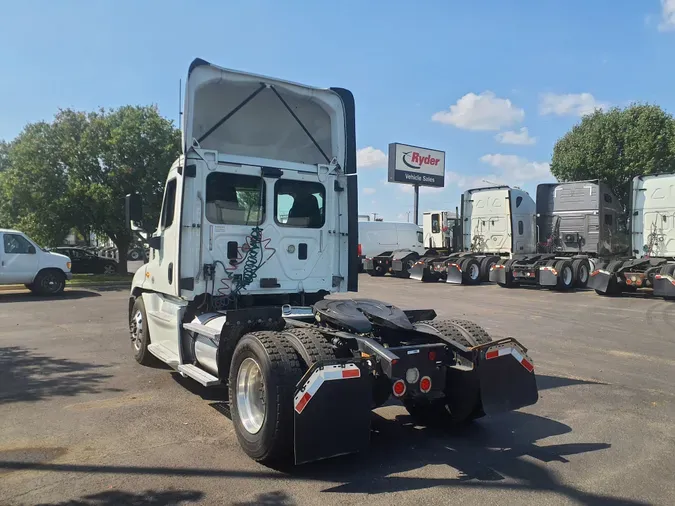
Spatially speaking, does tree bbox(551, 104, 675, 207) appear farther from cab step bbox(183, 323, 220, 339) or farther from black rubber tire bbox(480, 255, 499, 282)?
cab step bbox(183, 323, 220, 339)

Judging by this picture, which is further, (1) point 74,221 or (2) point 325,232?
(1) point 74,221

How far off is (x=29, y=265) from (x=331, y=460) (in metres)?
15.1

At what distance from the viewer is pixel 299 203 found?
6.50m

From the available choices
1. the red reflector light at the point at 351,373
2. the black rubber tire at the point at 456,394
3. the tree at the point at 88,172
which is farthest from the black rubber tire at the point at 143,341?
the tree at the point at 88,172

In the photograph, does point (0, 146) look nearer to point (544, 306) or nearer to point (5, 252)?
point (5, 252)

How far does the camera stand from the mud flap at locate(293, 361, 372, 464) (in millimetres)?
3762

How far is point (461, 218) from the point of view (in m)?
23.1

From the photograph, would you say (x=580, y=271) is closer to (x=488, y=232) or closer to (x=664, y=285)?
(x=664, y=285)

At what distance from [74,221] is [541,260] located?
17.9 m

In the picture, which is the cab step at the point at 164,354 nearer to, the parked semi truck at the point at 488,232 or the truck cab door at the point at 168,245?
the truck cab door at the point at 168,245

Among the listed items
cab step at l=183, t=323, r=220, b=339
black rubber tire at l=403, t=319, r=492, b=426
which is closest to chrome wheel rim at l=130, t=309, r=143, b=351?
cab step at l=183, t=323, r=220, b=339

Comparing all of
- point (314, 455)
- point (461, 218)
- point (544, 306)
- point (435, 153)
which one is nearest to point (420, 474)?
point (314, 455)

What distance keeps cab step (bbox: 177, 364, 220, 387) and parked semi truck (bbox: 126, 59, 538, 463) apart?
0.03m

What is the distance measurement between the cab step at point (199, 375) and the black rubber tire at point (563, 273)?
1578 centimetres
